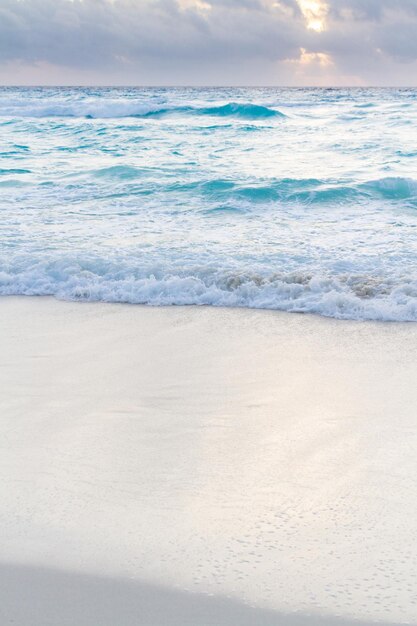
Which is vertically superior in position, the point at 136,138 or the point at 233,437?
the point at 136,138

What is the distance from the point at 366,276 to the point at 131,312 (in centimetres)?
214

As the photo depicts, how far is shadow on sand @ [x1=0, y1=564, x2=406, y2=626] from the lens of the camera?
207cm

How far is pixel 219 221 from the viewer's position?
916 centimetres

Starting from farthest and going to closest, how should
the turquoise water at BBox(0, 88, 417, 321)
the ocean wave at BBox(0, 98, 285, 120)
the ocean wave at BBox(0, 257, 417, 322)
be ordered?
the ocean wave at BBox(0, 98, 285, 120) < the turquoise water at BBox(0, 88, 417, 321) < the ocean wave at BBox(0, 257, 417, 322)

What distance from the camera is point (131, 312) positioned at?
5.67m

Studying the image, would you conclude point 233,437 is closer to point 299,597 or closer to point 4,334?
point 299,597

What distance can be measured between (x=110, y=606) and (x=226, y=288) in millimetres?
4222

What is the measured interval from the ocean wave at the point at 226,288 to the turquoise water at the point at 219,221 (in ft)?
0.05

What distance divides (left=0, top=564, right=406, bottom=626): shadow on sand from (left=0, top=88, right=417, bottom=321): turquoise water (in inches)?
139

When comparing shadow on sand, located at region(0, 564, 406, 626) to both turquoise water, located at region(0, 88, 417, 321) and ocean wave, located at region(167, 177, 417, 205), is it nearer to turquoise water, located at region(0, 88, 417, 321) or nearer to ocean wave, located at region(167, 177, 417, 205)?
turquoise water, located at region(0, 88, 417, 321)

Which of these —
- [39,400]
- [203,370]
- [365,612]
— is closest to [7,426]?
[39,400]

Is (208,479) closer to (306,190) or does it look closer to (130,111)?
(306,190)

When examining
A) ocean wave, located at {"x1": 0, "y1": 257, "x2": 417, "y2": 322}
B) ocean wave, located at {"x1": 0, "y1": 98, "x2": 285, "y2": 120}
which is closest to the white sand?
ocean wave, located at {"x1": 0, "y1": 257, "x2": 417, "y2": 322}

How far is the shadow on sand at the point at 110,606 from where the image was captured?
2066 mm
